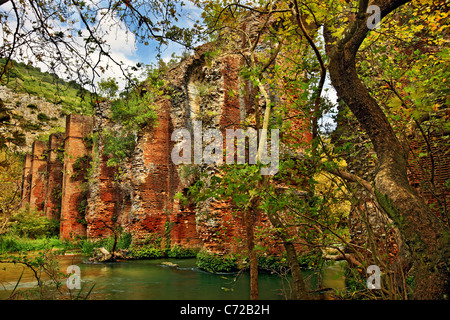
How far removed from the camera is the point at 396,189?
2742mm

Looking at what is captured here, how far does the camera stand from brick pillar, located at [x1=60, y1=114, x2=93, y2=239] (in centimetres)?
1959

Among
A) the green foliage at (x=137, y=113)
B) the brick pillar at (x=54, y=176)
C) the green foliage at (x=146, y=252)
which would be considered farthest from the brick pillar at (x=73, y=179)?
the green foliage at (x=146, y=252)

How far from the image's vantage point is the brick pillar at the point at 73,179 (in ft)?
64.3

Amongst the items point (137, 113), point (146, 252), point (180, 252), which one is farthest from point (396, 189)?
point (137, 113)

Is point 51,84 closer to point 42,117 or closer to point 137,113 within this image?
point 137,113

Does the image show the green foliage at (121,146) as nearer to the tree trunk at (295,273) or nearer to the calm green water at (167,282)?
the calm green water at (167,282)

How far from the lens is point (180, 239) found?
1507 cm

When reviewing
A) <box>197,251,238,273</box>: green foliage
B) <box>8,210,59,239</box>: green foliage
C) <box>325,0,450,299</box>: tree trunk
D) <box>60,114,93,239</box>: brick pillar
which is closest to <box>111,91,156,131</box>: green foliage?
<box>60,114,93,239</box>: brick pillar

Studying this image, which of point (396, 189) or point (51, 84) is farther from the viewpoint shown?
point (51, 84)

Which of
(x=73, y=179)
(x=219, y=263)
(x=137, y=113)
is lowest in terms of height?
(x=219, y=263)

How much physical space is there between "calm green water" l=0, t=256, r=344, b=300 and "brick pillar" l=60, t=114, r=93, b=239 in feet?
26.0

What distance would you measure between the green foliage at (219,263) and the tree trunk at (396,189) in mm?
7814

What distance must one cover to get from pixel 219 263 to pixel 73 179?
48.7ft
